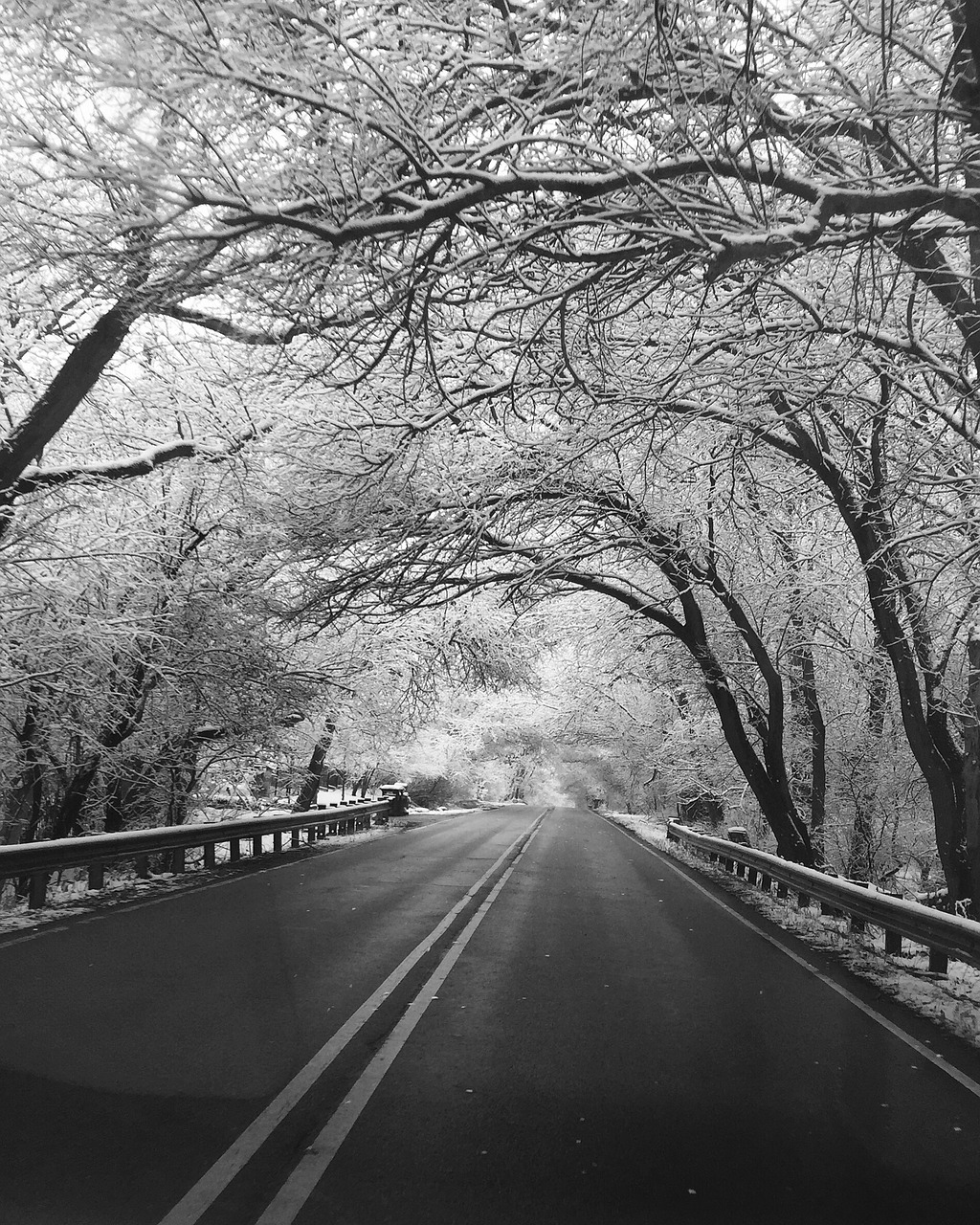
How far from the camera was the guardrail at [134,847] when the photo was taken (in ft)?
33.5

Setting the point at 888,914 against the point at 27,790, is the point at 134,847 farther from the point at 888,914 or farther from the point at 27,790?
the point at 888,914

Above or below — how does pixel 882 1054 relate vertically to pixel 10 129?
below

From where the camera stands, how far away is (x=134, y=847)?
12.6m

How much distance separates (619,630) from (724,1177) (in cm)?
1623

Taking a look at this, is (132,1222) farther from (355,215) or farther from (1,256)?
(1,256)

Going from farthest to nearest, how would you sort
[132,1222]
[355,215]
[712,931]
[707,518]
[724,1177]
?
[707,518]
[712,931]
[355,215]
[724,1177]
[132,1222]

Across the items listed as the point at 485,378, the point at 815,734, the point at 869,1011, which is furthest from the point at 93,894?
the point at 815,734

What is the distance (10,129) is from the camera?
5691 mm

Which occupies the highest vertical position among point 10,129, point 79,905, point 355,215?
point 10,129

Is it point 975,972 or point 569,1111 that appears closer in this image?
point 569,1111

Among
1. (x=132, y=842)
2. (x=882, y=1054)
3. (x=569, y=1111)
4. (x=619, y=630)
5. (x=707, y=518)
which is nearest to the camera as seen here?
(x=569, y=1111)

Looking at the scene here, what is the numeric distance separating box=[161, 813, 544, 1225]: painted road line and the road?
2cm

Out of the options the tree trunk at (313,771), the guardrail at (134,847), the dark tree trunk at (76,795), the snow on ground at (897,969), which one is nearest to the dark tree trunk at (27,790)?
the dark tree trunk at (76,795)

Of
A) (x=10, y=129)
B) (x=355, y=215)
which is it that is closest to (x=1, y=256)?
(x=10, y=129)
